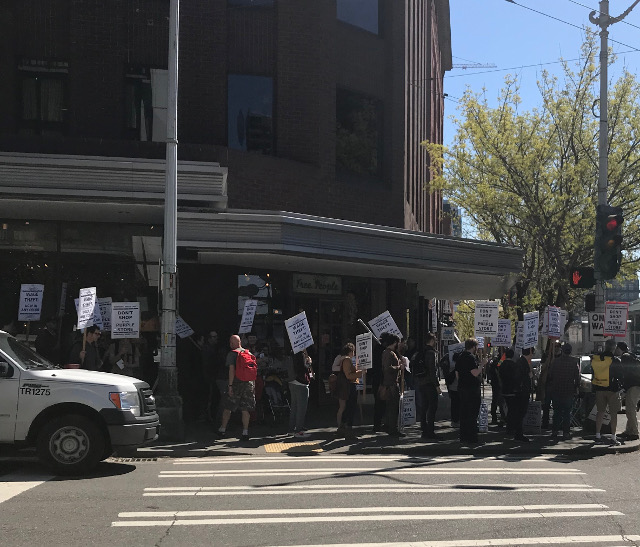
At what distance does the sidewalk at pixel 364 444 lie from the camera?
1434 centimetres

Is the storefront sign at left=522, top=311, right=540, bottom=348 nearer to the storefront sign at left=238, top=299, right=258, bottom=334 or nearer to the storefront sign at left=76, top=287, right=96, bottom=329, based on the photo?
the storefront sign at left=238, top=299, right=258, bottom=334

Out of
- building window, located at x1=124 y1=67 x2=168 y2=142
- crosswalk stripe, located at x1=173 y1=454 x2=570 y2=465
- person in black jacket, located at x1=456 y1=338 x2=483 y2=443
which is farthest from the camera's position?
building window, located at x1=124 y1=67 x2=168 y2=142

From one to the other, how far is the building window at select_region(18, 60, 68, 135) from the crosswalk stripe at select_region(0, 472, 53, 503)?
10317 millimetres

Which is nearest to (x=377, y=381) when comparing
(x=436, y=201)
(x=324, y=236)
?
(x=324, y=236)

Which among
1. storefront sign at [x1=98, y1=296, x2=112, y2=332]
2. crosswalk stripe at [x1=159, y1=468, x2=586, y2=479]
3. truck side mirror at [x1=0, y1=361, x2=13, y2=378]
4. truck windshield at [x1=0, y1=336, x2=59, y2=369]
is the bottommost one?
crosswalk stripe at [x1=159, y1=468, x2=586, y2=479]

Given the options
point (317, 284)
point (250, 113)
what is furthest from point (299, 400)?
point (250, 113)

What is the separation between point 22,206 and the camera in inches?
703

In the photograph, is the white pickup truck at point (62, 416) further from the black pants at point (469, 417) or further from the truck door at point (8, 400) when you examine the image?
the black pants at point (469, 417)

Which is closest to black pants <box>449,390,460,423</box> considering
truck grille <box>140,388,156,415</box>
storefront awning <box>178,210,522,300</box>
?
storefront awning <box>178,210,522,300</box>

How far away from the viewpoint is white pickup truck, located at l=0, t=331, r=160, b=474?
37.1 ft

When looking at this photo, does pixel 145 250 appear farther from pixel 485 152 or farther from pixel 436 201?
A: pixel 436 201

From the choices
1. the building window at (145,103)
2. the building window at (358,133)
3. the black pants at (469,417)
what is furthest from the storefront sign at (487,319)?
the building window at (145,103)

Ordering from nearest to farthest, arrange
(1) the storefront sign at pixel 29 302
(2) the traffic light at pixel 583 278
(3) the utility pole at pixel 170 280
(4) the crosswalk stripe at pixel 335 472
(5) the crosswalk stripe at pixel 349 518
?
(5) the crosswalk stripe at pixel 349 518 < (4) the crosswalk stripe at pixel 335 472 < (3) the utility pole at pixel 170 280 < (1) the storefront sign at pixel 29 302 < (2) the traffic light at pixel 583 278

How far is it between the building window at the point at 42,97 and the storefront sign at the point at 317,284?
6.46 meters
